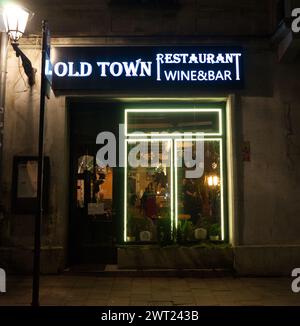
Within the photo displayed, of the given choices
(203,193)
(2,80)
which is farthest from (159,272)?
(2,80)

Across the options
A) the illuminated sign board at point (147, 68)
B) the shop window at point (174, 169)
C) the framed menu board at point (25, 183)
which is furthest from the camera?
the shop window at point (174, 169)

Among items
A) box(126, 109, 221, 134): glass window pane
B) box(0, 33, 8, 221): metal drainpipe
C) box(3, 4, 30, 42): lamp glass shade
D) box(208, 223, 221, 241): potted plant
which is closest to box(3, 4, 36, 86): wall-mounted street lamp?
box(3, 4, 30, 42): lamp glass shade

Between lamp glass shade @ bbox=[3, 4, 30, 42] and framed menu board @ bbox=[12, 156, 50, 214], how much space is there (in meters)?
2.55

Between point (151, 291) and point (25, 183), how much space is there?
349 centimetres

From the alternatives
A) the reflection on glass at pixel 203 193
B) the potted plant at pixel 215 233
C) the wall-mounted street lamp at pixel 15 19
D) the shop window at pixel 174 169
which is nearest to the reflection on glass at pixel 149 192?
the shop window at pixel 174 169

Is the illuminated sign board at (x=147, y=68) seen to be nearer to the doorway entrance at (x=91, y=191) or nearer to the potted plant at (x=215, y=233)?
the doorway entrance at (x=91, y=191)

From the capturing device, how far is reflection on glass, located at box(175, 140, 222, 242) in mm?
9789

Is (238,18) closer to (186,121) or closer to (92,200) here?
(186,121)

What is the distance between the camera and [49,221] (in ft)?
30.6

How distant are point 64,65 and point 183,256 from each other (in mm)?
4736

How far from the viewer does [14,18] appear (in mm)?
7953

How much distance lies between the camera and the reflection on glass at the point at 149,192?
9.76 metres

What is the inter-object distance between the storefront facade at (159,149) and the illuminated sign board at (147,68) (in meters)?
0.02
